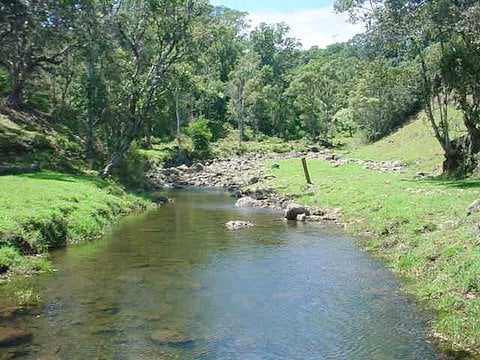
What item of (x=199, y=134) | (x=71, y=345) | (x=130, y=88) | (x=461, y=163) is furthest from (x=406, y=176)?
(x=199, y=134)

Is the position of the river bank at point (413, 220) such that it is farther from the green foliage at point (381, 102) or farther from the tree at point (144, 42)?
the green foliage at point (381, 102)

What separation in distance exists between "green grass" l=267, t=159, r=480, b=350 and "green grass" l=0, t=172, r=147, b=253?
48.7 ft

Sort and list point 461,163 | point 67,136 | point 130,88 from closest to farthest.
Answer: point 461,163 < point 130,88 < point 67,136

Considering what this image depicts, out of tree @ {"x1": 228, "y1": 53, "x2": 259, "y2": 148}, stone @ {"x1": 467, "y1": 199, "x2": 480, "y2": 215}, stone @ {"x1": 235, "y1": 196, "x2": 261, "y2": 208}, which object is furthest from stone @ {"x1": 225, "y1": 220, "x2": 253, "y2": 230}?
tree @ {"x1": 228, "y1": 53, "x2": 259, "y2": 148}

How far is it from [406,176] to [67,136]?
3500 cm

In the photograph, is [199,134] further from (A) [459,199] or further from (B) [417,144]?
(A) [459,199]

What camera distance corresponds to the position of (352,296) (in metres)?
17.5

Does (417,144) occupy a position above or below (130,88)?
below

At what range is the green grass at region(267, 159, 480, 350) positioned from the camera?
49.3 feet

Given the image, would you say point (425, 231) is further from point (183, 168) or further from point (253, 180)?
point (183, 168)

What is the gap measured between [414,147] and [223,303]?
54.7m

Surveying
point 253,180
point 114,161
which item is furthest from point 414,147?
point 114,161

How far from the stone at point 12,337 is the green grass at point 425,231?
11109mm

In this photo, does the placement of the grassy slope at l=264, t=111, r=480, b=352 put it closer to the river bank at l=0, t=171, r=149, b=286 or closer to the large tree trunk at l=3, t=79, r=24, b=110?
the river bank at l=0, t=171, r=149, b=286
